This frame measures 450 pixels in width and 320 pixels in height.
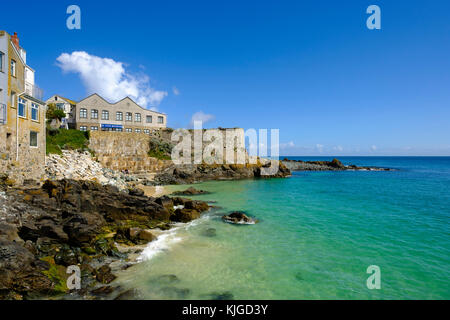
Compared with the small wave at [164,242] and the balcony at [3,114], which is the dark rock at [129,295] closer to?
the small wave at [164,242]

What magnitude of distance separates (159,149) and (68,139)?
54.8 ft

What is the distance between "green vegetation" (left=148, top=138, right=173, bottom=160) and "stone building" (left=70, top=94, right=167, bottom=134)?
5977 millimetres

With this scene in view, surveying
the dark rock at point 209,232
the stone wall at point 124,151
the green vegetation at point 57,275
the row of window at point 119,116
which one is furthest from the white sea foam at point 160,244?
the row of window at point 119,116

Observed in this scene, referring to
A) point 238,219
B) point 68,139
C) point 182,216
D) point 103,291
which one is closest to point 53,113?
point 68,139

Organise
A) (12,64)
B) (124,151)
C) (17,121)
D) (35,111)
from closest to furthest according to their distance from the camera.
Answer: (12,64) → (17,121) → (35,111) → (124,151)

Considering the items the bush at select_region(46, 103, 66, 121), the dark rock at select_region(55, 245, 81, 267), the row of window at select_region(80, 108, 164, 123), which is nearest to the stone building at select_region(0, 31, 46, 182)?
the dark rock at select_region(55, 245, 81, 267)

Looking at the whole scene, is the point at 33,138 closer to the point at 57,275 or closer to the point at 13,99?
the point at 13,99

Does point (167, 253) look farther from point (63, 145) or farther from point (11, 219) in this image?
point (63, 145)

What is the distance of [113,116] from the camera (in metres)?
48.7

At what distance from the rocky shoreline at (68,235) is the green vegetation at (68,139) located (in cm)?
2192

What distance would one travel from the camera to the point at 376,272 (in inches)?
388

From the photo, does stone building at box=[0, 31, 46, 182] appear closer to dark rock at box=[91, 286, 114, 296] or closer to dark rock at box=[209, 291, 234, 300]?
dark rock at box=[91, 286, 114, 296]

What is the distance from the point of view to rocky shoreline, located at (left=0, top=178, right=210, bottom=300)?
7.86 m
